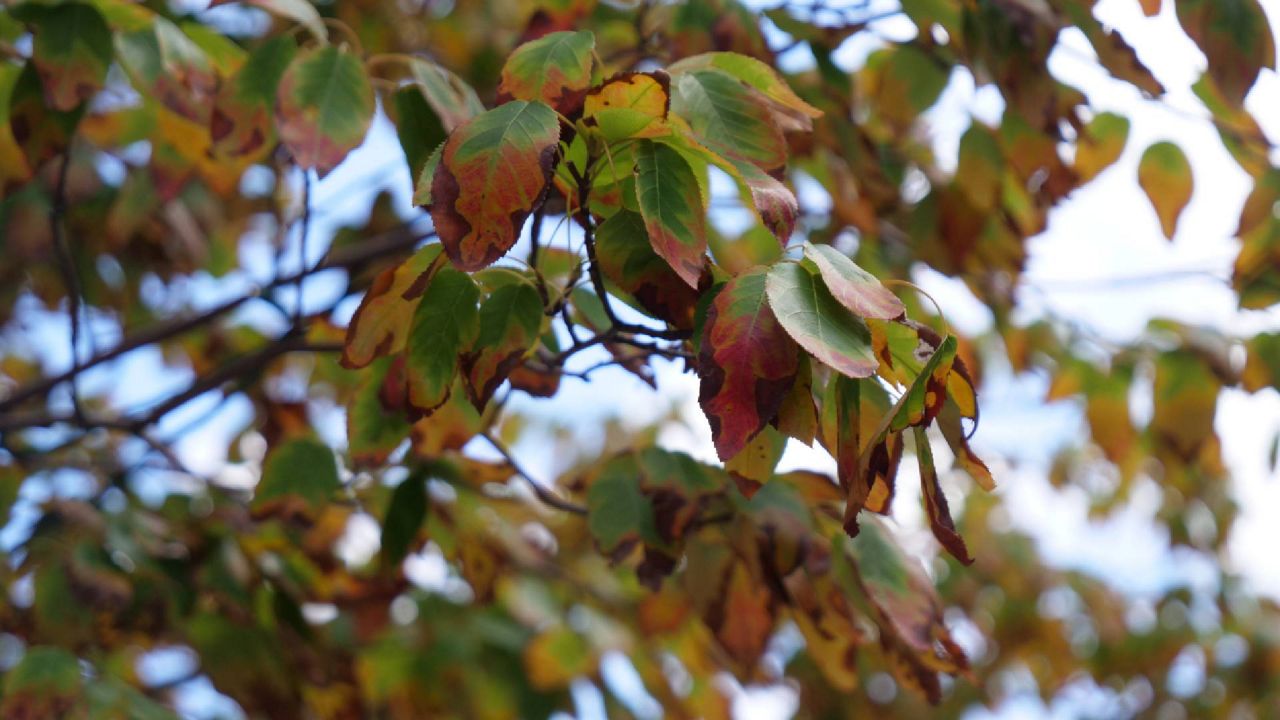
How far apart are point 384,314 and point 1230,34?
90cm

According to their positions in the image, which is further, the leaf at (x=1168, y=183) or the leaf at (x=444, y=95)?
the leaf at (x=1168, y=183)

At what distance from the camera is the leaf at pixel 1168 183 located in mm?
1528

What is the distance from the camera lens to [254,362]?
148 cm

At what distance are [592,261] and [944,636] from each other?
50 centimetres

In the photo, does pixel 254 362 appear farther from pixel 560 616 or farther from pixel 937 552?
pixel 937 552

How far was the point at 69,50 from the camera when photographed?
47.3 inches

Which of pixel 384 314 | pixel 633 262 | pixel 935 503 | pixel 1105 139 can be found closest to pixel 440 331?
pixel 384 314

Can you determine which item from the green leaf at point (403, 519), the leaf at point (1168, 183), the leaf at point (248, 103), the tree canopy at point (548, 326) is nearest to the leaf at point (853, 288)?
the tree canopy at point (548, 326)

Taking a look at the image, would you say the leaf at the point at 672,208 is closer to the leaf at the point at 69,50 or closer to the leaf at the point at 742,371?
the leaf at the point at 742,371

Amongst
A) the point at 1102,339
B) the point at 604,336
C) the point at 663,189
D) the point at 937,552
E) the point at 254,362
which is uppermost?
the point at 663,189

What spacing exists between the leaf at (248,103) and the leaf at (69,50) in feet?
0.44

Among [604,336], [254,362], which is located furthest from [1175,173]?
[254,362]

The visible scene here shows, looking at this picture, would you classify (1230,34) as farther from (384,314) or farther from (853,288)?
(384,314)

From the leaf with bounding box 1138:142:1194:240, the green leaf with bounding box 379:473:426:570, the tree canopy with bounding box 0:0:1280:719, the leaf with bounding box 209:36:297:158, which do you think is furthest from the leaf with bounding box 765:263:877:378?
the leaf with bounding box 1138:142:1194:240
